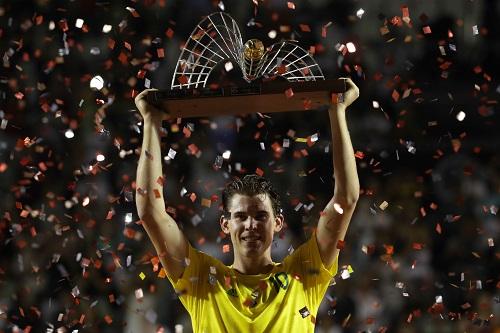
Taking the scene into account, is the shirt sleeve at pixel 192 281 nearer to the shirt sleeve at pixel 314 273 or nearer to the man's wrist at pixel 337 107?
the shirt sleeve at pixel 314 273

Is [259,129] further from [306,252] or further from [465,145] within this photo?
[306,252]

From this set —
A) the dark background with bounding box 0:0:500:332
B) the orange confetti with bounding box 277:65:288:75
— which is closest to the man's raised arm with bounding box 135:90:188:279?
the orange confetti with bounding box 277:65:288:75

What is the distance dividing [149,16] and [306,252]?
2907mm

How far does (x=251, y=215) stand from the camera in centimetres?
266

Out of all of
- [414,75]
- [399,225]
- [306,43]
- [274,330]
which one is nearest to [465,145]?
[414,75]

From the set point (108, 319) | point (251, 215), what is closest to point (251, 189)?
point (251, 215)

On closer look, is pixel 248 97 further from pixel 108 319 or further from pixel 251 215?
pixel 108 319

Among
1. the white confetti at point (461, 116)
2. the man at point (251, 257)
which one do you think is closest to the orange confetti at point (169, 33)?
the white confetti at point (461, 116)

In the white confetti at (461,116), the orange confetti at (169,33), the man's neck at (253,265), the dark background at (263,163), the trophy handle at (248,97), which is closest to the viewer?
the trophy handle at (248,97)

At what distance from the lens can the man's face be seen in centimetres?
265

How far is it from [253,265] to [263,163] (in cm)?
214

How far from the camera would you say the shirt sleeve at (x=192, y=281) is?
2.63 meters

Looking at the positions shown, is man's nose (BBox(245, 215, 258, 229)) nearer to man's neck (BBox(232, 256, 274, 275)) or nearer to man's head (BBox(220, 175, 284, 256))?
man's head (BBox(220, 175, 284, 256))

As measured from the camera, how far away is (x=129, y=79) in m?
4.89
